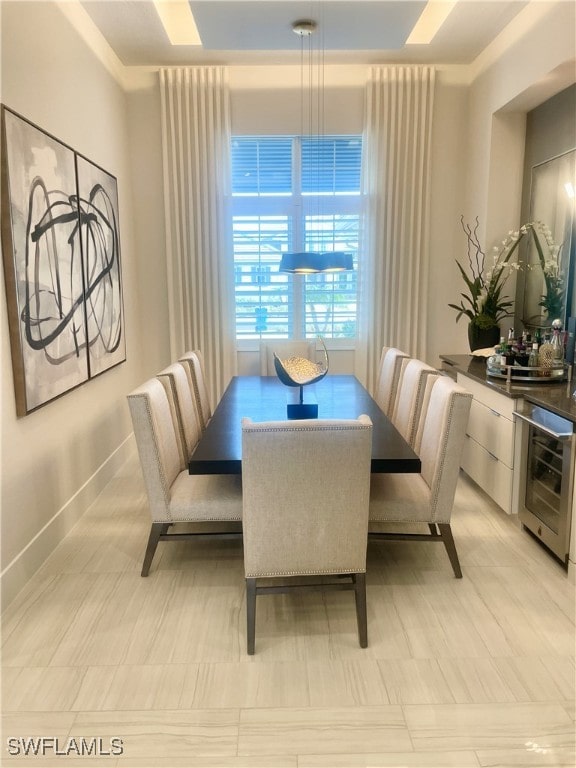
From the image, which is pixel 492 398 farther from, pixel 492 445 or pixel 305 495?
pixel 305 495

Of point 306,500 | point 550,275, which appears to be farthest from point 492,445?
point 306,500

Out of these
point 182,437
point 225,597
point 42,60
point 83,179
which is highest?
point 42,60

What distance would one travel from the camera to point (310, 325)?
4.95m

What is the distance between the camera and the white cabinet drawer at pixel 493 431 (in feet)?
9.80

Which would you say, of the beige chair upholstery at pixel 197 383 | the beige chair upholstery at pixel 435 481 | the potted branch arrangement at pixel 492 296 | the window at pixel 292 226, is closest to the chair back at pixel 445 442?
the beige chair upholstery at pixel 435 481

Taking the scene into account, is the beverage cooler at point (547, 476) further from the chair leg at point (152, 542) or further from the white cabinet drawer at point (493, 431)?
the chair leg at point (152, 542)

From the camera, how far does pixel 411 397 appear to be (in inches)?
117

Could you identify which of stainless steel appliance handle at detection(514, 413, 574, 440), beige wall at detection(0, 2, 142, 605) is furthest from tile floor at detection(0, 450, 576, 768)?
stainless steel appliance handle at detection(514, 413, 574, 440)

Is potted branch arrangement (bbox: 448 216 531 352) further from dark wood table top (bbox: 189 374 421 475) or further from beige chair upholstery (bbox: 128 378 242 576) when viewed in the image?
beige chair upholstery (bbox: 128 378 242 576)

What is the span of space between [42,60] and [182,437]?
82.7 inches

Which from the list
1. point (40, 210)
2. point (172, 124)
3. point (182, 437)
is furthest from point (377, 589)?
point (172, 124)

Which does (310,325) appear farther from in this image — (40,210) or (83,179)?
(40,210)

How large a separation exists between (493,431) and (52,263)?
2.61 metres

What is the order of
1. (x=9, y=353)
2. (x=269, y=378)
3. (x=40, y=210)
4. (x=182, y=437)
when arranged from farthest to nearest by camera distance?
(x=269, y=378) → (x=182, y=437) → (x=40, y=210) → (x=9, y=353)
